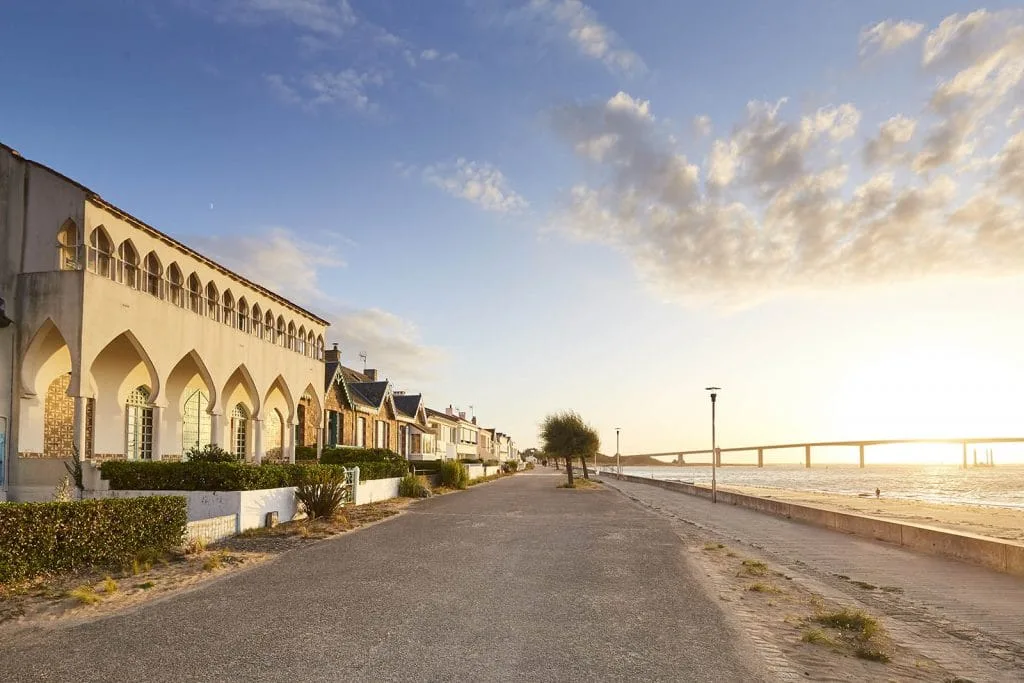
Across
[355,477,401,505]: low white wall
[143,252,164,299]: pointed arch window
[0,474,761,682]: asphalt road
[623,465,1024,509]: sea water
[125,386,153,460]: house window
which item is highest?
[143,252,164,299]: pointed arch window

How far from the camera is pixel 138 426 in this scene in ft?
72.5

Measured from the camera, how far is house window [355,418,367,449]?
136 feet

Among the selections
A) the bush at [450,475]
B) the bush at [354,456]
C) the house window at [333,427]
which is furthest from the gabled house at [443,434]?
the bush at [354,456]

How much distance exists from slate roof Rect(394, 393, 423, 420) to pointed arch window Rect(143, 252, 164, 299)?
33593 mm

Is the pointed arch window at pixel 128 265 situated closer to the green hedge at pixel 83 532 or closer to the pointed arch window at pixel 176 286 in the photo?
the pointed arch window at pixel 176 286

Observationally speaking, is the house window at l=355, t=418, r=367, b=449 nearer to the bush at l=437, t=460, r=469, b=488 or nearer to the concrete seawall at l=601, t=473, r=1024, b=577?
the bush at l=437, t=460, r=469, b=488

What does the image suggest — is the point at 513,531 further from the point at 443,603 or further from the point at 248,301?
the point at 248,301

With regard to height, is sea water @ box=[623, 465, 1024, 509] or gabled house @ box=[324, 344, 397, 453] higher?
gabled house @ box=[324, 344, 397, 453]

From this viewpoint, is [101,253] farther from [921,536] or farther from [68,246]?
[921,536]

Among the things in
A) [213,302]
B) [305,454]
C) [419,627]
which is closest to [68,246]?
[213,302]

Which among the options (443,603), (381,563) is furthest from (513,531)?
(443,603)

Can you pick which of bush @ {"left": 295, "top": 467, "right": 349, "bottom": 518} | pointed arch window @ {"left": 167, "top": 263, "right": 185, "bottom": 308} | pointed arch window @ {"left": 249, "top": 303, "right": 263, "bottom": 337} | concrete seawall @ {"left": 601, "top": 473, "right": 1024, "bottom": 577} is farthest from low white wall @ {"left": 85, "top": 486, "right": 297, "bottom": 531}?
concrete seawall @ {"left": 601, "top": 473, "right": 1024, "bottom": 577}

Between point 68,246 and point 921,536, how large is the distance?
21037 millimetres

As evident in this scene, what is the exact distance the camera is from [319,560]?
44.1 feet
